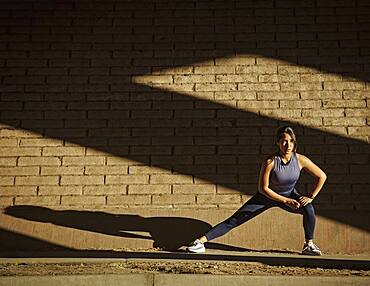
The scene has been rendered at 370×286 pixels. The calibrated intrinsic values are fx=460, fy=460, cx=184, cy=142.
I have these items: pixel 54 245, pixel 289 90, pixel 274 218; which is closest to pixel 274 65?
pixel 289 90

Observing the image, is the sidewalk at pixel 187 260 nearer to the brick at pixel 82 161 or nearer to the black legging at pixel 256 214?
the black legging at pixel 256 214

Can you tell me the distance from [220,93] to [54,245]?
2.55 metres

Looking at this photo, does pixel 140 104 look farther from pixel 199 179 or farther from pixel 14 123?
pixel 14 123

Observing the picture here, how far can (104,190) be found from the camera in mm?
5211

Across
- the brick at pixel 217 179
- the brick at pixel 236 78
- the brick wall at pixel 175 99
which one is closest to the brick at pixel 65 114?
the brick wall at pixel 175 99

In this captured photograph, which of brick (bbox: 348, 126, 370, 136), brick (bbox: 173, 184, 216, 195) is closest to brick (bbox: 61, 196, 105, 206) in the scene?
brick (bbox: 173, 184, 216, 195)

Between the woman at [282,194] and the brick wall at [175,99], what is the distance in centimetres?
53

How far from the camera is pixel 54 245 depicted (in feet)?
16.4

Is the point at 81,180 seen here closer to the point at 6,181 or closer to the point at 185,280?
the point at 6,181

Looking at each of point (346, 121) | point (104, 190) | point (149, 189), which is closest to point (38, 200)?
point (104, 190)

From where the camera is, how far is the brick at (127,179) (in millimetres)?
5227

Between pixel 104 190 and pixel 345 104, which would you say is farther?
pixel 345 104

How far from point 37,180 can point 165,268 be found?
2178 millimetres

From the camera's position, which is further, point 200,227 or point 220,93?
point 220,93
